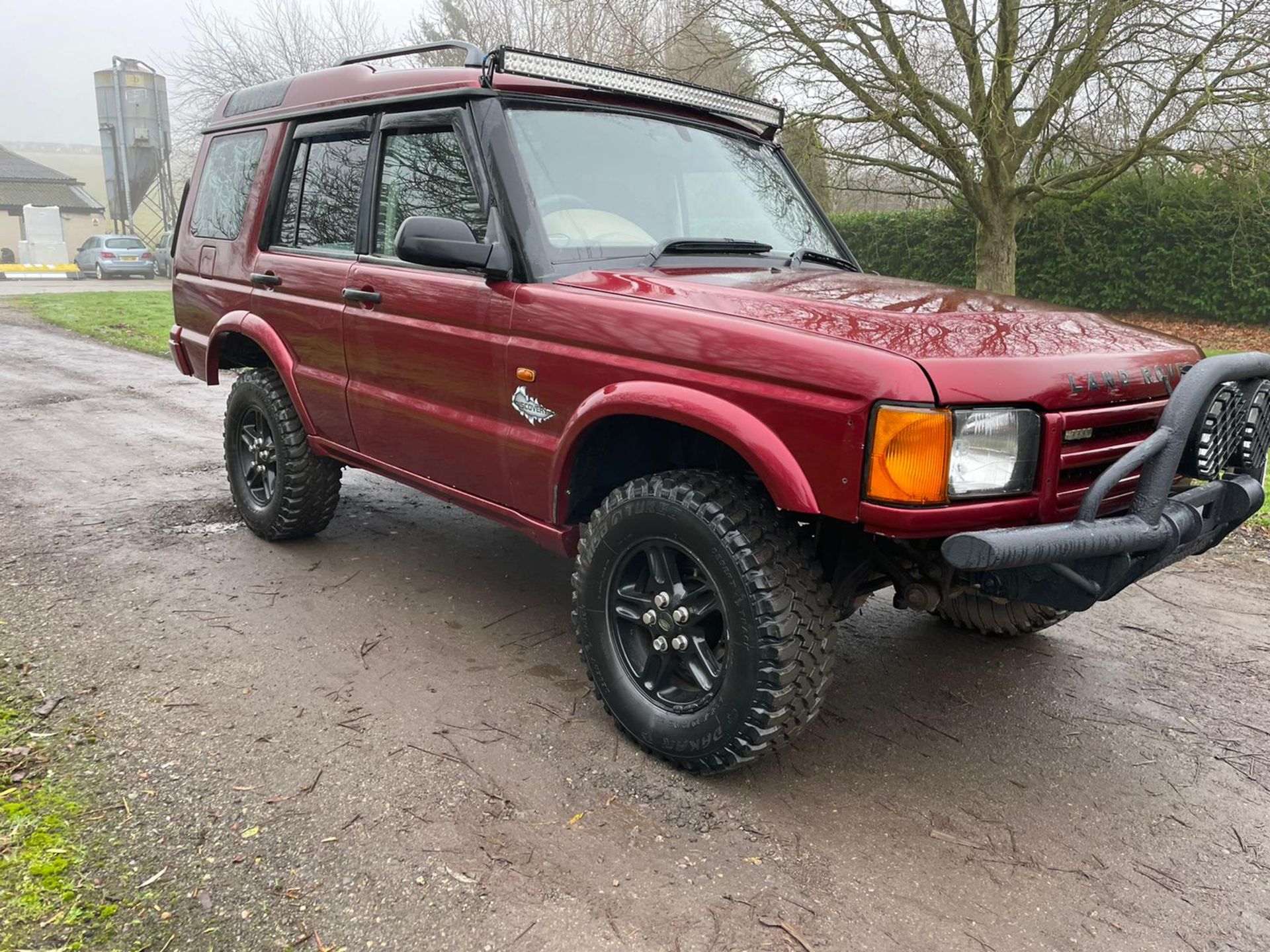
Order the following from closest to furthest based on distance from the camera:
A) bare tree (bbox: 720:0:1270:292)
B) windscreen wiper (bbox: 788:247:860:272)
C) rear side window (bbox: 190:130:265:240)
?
1. windscreen wiper (bbox: 788:247:860:272)
2. rear side window (bbox: 190:130:265:240)
3. bare tree (bbox: 720:0:1270:292)

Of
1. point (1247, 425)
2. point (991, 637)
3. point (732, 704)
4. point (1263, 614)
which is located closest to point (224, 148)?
point (732, 704)

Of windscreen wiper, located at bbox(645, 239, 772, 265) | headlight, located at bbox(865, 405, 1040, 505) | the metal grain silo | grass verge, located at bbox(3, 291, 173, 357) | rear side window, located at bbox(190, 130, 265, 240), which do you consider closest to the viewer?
headlight, located at bbox(865, 405, 1040, 505)

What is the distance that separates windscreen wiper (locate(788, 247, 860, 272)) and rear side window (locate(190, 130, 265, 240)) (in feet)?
8.81

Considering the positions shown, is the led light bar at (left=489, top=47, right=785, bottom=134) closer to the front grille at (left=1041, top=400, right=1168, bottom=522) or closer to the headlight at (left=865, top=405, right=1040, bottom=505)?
the headlight at (left=865, top=405, right=1040, bottom=505)

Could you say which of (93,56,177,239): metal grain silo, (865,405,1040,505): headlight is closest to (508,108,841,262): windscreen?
(865,405,1040,505): headlight

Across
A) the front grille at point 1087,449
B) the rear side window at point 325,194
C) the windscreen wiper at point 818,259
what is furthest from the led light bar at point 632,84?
the front grille at point 1087,449

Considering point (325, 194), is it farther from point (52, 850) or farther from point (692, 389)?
point (52, 850)

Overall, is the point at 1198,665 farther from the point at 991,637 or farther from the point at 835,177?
the point at 835,177

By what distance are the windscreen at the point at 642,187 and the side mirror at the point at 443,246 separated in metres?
0.25

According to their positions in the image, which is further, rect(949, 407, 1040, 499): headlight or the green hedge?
the green hedge

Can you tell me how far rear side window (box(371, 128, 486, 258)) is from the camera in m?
3.37

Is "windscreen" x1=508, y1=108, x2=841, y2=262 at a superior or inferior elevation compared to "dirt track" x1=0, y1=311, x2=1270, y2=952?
superior

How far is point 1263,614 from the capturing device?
4.14 metres

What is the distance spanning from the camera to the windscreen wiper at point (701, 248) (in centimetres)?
329
